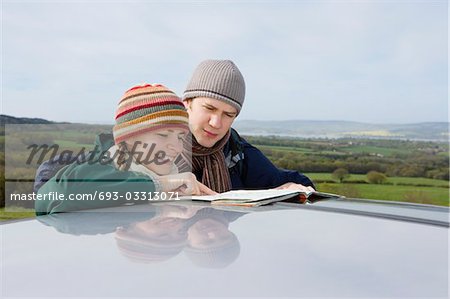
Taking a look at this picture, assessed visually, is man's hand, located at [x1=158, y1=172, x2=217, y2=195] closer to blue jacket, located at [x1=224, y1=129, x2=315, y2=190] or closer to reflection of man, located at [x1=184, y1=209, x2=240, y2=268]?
reflection of man, located at [x1=184, y1=209, x2=240, y2=268]

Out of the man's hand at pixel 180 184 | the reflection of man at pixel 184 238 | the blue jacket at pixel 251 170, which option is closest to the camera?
the reflection of man at pixel 184 238

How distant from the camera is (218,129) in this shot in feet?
5.73

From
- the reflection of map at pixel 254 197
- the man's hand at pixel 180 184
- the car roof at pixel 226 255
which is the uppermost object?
the man's hand at pixel 180 184

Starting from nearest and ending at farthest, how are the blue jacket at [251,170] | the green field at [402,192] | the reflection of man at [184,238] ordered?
the reflection of man at [184,238], the blue jacket at [251,170], the green field at [402,192]

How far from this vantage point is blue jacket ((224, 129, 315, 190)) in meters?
1.89

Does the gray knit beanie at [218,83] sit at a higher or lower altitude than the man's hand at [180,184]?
higher

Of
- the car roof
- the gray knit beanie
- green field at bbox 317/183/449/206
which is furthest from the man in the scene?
green field at bbox 317/183/449/206

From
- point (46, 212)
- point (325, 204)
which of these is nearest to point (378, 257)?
point (325, 204)

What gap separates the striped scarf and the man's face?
3cm

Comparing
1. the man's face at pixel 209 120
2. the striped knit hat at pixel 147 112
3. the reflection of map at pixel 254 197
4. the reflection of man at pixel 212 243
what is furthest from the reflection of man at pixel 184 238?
the man's face at pixel 209 120

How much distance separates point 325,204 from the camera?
112cm

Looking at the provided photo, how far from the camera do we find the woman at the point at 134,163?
1.10 metres

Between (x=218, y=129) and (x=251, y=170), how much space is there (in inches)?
10.9

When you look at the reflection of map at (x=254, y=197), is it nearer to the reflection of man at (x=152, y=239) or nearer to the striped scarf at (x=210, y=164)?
the reflection of man at (x=152, y=239)
